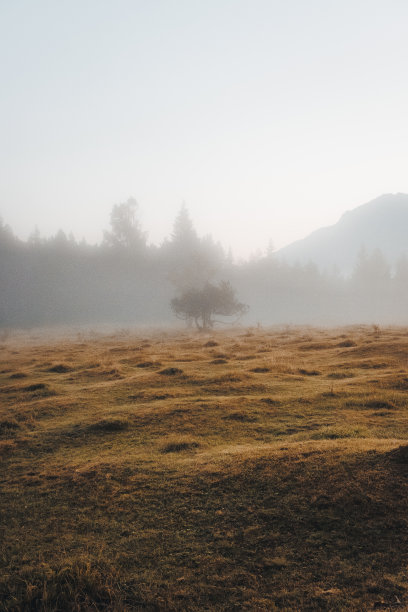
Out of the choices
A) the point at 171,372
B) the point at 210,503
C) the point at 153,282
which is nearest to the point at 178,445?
the point at 210,503

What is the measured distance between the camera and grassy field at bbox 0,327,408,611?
12.5 ft

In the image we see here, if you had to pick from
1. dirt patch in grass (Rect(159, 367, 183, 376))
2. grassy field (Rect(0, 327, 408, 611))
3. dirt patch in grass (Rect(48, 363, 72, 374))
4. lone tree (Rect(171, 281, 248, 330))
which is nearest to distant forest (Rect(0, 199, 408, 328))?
lone tree (Rect(171, 281, 248, 330))

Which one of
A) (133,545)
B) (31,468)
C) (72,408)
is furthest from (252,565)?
(72,408)

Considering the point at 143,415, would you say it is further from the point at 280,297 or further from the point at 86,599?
the point at 280,297

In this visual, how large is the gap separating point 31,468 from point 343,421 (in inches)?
271

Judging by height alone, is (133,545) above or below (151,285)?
below

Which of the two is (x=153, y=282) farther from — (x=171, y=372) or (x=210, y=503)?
(x=210, y=503)

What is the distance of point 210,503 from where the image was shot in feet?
17.5

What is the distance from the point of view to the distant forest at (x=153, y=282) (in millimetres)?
70500

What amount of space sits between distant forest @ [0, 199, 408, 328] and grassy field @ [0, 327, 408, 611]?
5210 centimetres

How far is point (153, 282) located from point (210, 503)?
257 feet

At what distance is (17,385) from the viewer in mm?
14484

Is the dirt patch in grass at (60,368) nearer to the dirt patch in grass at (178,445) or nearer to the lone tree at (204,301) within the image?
the dirt patch in grass at (178,445)

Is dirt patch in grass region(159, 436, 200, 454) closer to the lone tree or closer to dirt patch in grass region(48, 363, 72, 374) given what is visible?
dirt patch in grass region(48, 363, 72, 374)
